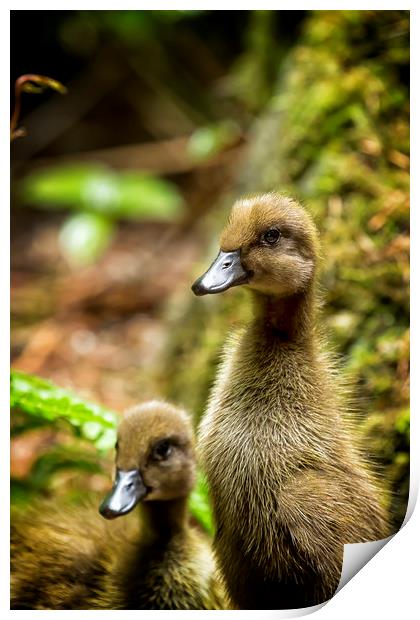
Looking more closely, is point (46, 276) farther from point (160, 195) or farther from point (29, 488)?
point (29, 488)

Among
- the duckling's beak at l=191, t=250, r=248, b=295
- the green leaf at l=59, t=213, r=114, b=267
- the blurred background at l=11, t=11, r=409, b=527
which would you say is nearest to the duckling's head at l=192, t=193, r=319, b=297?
the duckling's beak at l=191, t=250, r=248, b=295

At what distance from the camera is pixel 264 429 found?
4.95 ft

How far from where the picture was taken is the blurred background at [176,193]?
6.68 feet

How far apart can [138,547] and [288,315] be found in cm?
50

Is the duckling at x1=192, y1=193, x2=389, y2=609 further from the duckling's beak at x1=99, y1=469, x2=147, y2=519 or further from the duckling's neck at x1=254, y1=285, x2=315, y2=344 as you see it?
the duckling's beak at x1=99, y1=469, x2=147, y2=519

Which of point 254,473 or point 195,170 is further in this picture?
point 195,170

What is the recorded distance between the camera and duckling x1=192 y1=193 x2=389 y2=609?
142 cm

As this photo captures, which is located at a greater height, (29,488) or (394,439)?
(394,439)

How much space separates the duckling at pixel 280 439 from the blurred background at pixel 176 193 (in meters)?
0.16

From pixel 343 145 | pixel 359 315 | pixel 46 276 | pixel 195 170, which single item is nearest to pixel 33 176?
pixel 46 276

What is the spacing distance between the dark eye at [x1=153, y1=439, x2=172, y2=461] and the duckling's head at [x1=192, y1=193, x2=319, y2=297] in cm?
31

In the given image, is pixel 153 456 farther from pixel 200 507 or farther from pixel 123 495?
pixel 200 507
